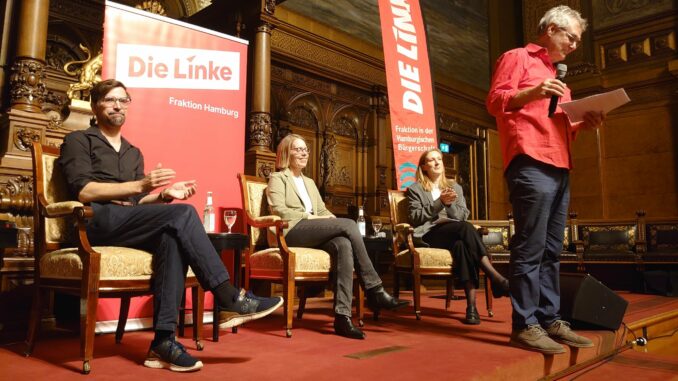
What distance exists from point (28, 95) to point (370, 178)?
4.89 metres

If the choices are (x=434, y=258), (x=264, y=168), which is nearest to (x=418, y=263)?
(x=434, y=258)

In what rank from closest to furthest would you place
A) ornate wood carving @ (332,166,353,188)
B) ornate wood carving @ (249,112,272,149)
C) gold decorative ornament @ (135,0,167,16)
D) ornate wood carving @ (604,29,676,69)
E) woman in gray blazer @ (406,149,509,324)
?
1. woman in gray blazer @ (406,149,509,324)
2. ornate wood carving @ (249,112,272,149)
3. gold decorative ornament @ (135,0,167,16)
4. ornate wood carving @ (332,166,353,188)
5. ornate wood carving @ (604,29,676,69)

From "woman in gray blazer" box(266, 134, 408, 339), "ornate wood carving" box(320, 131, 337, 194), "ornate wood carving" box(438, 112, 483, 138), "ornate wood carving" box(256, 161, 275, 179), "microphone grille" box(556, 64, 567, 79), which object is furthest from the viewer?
"ornate wood carving" box(438, 112, 483, 138)

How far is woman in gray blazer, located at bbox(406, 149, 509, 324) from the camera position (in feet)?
10.0

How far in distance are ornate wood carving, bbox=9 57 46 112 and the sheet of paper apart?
2.91 meters

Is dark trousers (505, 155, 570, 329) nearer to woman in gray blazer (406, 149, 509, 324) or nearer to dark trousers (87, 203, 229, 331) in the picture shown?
woman in gray blazer (406, 149, 509, 324)

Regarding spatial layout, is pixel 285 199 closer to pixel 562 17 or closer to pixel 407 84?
pixel 562 17

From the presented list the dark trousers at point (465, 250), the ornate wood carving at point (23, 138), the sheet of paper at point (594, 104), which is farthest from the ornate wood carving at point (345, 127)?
the sheet of paper at point (594, 104)

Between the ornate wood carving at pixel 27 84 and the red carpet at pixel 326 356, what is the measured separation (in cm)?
140

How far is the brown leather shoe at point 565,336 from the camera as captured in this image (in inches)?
85.0

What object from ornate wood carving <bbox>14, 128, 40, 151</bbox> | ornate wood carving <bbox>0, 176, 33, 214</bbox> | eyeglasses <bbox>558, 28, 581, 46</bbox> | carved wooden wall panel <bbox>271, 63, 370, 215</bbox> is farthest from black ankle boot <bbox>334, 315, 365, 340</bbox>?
carved wooden wall panel <bbox>271, 63, 370, 215</bbox>

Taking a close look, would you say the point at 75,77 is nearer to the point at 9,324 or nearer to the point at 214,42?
the point at 214,42

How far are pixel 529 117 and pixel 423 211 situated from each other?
128 cm

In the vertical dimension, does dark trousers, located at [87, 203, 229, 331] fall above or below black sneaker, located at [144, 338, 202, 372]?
above
